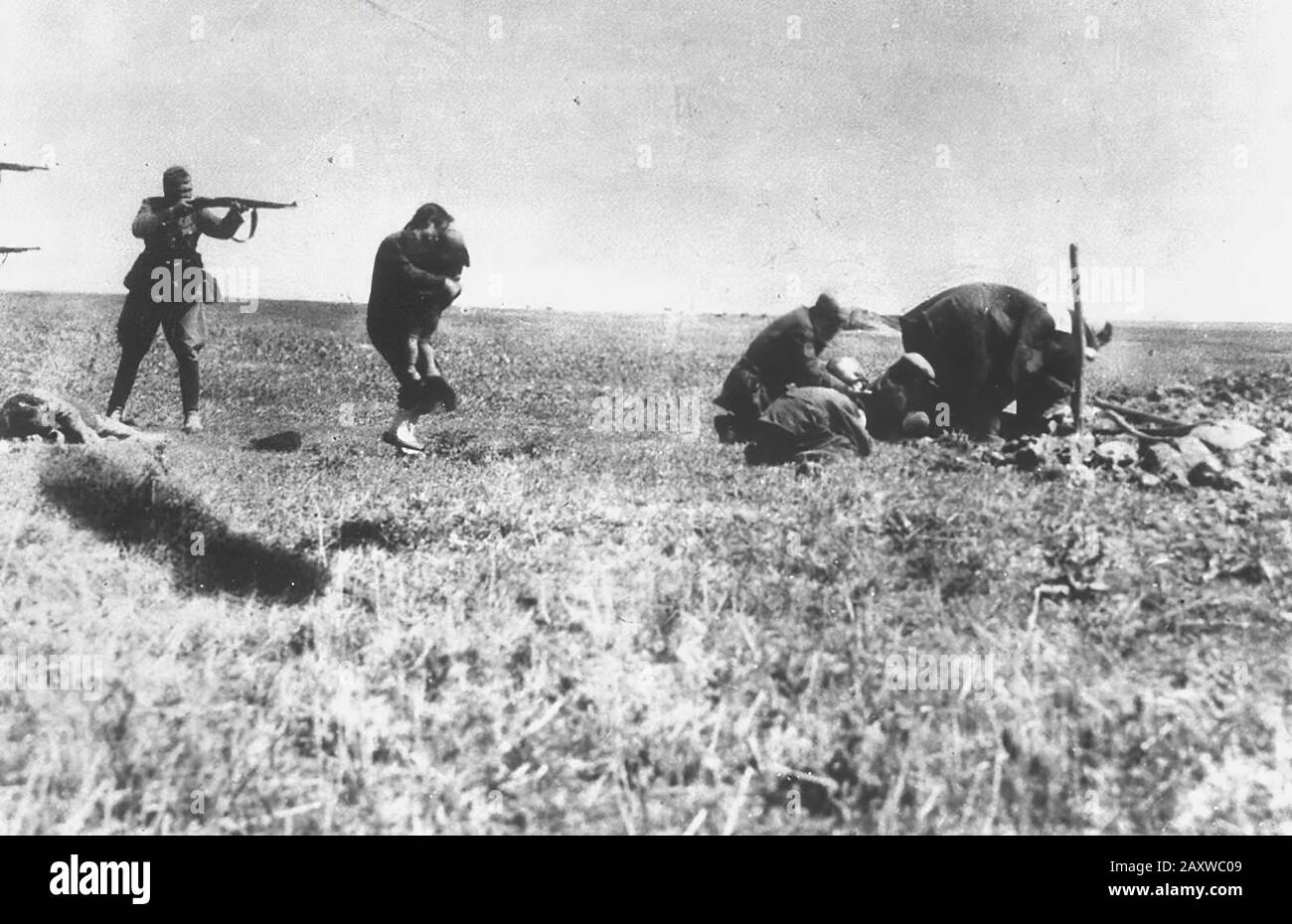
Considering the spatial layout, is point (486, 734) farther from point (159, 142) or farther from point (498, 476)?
point (159, 142)

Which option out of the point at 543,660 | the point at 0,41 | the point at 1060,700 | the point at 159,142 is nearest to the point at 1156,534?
the point at 1060,700

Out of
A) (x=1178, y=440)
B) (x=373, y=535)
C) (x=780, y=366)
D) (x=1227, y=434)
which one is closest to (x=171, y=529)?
(x=373, y=535)

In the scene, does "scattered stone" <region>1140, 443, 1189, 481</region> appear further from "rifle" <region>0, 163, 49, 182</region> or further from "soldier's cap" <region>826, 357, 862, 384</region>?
"rifle" <region>0, 163, 49, 182</region>

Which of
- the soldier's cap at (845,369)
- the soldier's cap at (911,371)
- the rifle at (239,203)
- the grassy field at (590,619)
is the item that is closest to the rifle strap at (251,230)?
the rifle at (239,203)

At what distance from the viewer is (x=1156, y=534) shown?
6473mm

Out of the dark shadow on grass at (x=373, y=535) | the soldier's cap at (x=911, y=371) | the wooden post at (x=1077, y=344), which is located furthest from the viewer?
the soldier's cap at (x=911, y=371)

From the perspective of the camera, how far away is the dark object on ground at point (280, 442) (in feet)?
23.0

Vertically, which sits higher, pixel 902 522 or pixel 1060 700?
pixel 902 522

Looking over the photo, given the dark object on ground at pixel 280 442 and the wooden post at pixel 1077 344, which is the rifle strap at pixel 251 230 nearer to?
the dark object on ground at pixel 280 442

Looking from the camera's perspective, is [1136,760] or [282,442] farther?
[282,442]

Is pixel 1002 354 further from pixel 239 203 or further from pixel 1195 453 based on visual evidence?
pixel 239 203

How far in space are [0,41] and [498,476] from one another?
4.80 m

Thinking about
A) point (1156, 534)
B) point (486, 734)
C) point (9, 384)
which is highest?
point (9, 384)

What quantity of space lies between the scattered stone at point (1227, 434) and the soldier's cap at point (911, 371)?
1952mm
